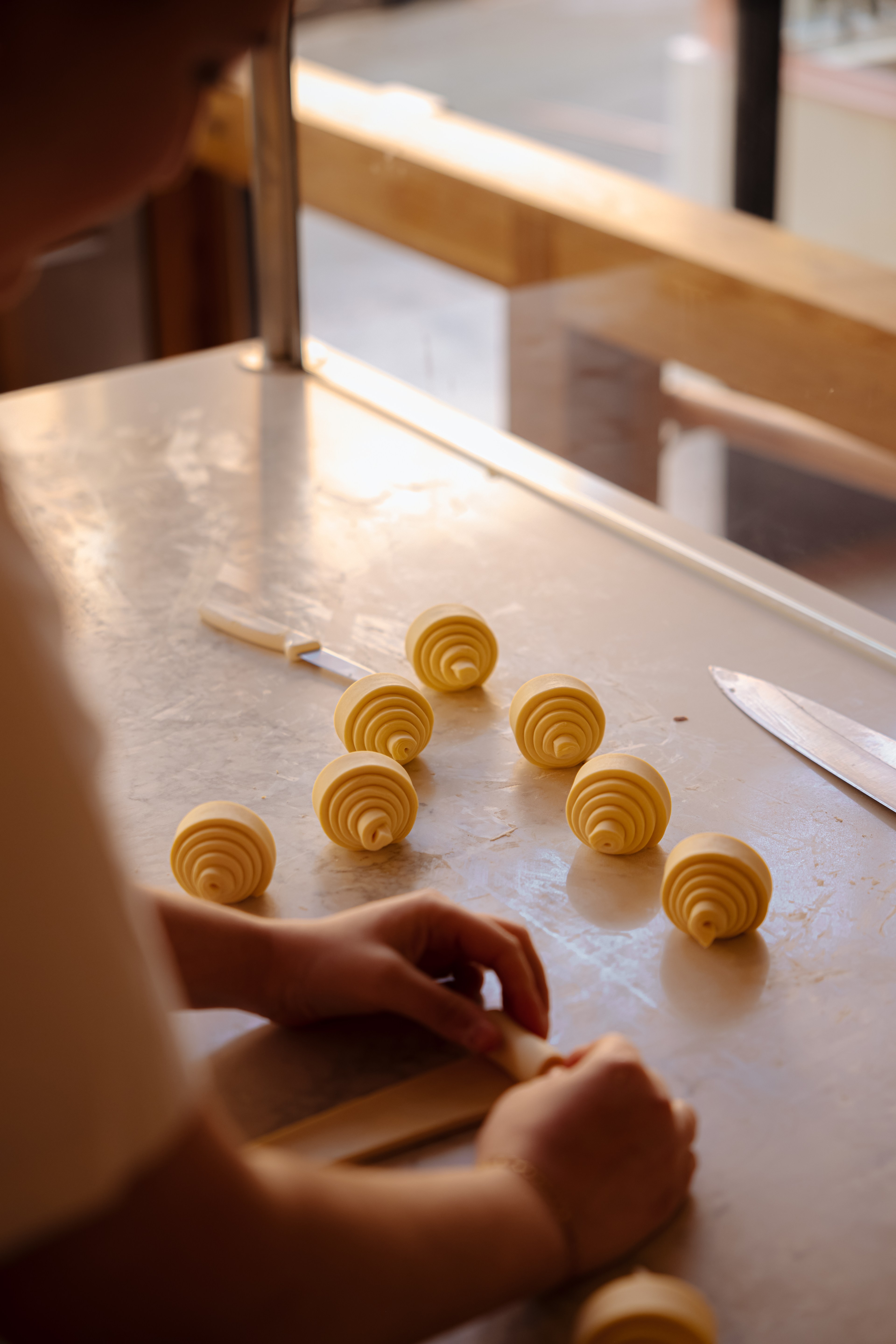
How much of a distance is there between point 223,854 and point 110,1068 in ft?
1.34

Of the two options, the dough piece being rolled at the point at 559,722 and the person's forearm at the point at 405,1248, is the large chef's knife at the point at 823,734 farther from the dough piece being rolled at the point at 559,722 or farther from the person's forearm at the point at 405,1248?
the person's forearm at the point at 405,1248

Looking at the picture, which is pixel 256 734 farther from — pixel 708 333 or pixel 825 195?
pixel 825 195

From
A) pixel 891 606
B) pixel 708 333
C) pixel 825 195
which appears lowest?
pixel 891 606

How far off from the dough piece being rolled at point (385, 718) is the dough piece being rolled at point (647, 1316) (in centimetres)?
47

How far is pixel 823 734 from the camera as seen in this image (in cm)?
99

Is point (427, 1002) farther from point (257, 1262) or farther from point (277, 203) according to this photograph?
point (277, 203)

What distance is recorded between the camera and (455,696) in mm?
1095

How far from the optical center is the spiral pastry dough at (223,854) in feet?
2.77

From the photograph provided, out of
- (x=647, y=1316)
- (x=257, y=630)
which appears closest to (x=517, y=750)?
(x=257, y=630)

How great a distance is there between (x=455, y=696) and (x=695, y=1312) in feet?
1.97

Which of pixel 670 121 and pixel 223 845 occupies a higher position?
pixel 670 121

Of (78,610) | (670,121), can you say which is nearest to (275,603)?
(78,610)

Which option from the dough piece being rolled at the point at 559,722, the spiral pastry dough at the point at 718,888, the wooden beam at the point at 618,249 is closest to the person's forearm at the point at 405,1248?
the spiral pastry dough at the point at 718,888

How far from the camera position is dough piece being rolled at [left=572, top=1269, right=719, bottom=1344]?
55cm
